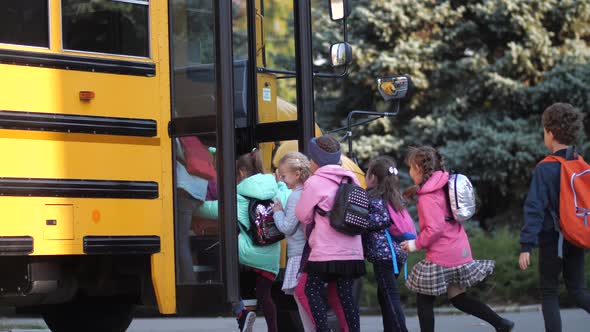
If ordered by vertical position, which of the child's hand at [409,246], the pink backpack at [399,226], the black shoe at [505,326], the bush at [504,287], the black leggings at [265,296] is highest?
the pink backpack at [399,226]

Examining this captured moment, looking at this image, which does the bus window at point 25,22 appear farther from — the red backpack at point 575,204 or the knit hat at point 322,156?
the red backpack at point 575,204

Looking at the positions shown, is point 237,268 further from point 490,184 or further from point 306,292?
point 490,184

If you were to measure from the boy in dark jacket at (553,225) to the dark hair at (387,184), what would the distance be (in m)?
1.31

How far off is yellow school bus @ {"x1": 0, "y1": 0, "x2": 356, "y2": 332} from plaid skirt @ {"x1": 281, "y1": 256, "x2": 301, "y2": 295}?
646 mm

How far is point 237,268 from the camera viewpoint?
553 centimetres

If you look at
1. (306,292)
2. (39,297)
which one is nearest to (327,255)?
(306,292)

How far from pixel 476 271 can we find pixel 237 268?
1.45 metres

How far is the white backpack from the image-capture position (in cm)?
621

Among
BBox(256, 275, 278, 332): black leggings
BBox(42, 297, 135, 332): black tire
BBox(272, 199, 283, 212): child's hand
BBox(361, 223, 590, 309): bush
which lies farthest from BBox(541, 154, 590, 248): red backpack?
BBox(361, 223, 590, 309): bush

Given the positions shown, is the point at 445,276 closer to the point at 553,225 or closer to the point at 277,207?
the point at 553,225

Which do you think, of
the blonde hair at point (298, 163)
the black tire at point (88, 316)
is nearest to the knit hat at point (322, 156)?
the blonde hair at point (298, 163)

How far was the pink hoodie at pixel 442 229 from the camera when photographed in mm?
6203

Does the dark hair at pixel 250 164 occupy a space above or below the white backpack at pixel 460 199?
above

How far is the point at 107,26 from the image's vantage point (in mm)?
5641
